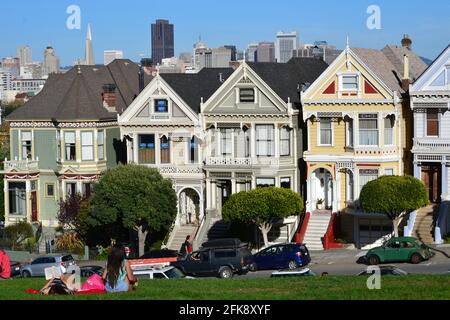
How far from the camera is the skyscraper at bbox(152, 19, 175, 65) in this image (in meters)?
102

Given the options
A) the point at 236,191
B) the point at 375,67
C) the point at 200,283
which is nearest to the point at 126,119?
the point at 236,191

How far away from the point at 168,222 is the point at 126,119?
19.7 ft

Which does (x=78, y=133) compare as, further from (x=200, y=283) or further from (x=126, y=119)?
(x=200, y=283)

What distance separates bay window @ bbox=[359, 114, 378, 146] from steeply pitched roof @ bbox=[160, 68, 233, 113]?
8755mm

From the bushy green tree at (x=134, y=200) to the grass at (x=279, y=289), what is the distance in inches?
863

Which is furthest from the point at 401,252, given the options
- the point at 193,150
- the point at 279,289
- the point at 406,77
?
the point at 279,289

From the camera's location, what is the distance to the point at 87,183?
204 ft

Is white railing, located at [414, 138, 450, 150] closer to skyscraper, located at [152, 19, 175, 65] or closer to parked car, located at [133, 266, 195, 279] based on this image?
parked car, located at [133, 266, 195, 279]

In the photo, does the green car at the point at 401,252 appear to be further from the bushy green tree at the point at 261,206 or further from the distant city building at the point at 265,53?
the distant city building at the point at 265,53

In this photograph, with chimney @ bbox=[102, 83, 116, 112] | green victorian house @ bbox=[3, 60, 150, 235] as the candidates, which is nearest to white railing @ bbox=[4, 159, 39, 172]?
green victorian house @ bbox=[3, 60, 150, 235]

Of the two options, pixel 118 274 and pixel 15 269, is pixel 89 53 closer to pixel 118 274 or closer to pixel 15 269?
pixel 15 269

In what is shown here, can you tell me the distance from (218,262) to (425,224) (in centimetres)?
1202

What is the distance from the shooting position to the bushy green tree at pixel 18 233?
61969mm

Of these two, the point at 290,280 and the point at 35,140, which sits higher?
the point at 35,140
